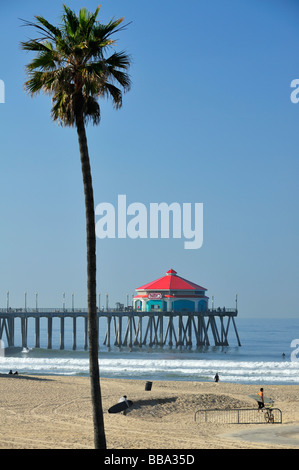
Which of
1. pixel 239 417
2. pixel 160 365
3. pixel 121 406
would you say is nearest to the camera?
pixel 121 406

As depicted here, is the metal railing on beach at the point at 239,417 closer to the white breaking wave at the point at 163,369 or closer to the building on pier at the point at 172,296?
the white breaking wave at the point at 163,369

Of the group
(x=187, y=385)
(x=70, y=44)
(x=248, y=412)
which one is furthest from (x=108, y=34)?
(x=187, y=385)

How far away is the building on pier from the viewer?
229 feet

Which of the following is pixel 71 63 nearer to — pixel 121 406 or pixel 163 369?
pixel 121 406

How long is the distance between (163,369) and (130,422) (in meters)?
30.6

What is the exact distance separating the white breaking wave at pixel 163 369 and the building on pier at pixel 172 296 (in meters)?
10.3

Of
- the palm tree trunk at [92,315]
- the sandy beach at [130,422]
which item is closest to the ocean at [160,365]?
the sandy beach at [130,422]

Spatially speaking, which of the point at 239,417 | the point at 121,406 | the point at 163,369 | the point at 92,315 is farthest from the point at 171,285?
the point at 92,315

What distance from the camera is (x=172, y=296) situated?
69.7 metres

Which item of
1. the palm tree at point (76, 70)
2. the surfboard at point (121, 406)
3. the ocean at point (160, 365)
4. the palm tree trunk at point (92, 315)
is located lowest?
the ocean at point (160, 365)

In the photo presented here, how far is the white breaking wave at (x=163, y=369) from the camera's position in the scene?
45469 mm

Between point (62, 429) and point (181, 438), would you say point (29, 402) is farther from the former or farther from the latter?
point (181, 438)

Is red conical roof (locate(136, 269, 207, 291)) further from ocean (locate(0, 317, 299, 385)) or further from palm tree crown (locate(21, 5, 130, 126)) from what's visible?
palm tree crown (locate(21, 5, 130, 126))
